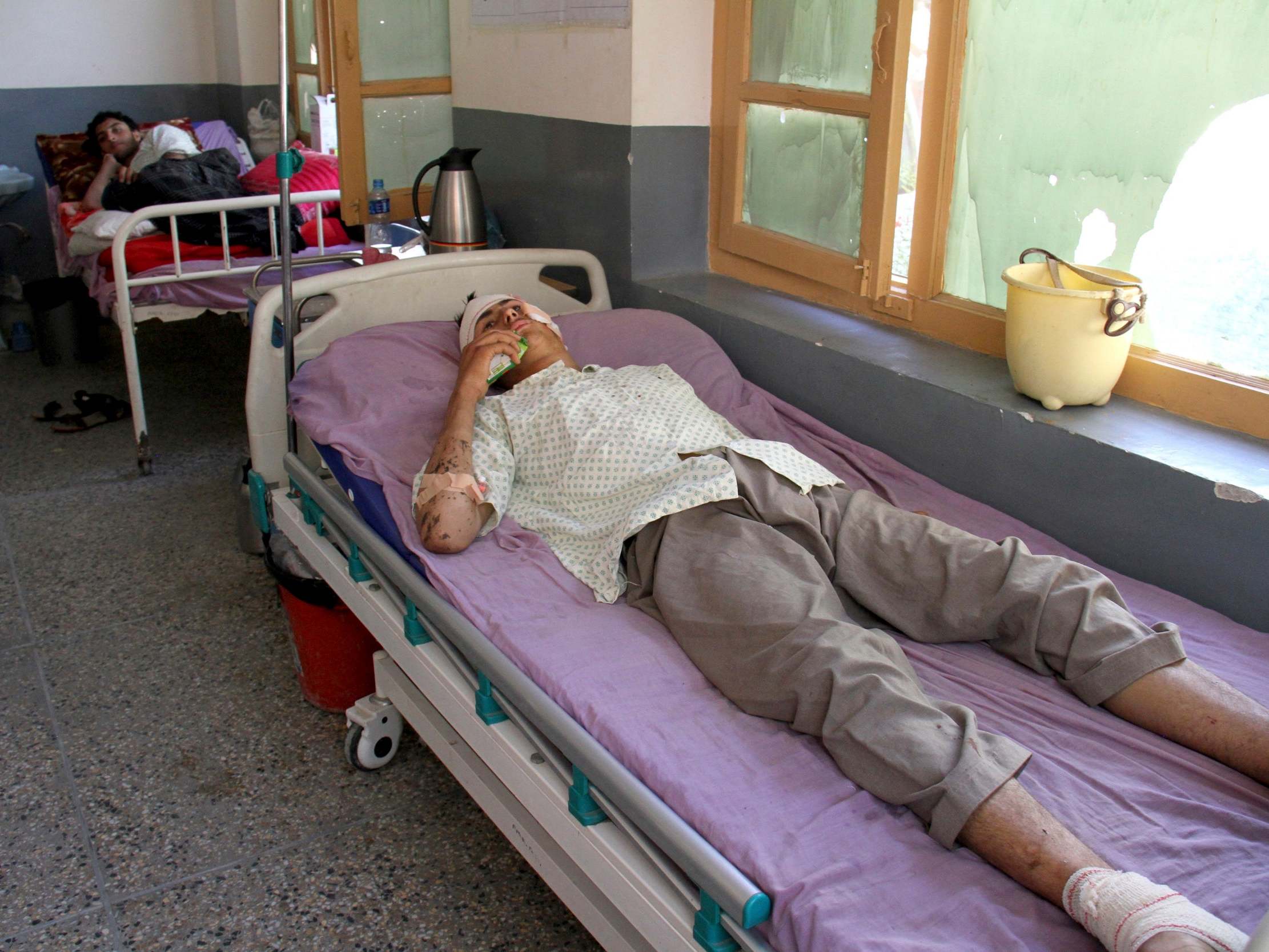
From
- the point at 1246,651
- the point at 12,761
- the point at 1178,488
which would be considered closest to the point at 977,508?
the point at 1178,488

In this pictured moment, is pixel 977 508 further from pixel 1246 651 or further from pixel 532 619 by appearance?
pixel 532 619

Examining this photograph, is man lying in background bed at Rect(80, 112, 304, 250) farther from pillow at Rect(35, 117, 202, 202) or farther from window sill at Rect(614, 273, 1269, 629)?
window sill at Rect(614, 273, 1269, 629)

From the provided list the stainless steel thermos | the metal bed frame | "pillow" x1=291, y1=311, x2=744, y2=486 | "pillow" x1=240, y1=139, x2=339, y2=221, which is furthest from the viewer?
"pillow" x1=240, y1=139, x2=339, y2=221

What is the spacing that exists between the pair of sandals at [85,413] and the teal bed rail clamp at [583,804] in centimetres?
333

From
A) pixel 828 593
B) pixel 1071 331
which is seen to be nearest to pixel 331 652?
pixel 828 593

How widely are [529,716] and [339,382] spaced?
1166 mm

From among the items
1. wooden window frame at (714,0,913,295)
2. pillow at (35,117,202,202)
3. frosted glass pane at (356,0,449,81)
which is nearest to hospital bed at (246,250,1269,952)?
wooden window frame at (714,0,913,295)

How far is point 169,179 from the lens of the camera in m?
4.26

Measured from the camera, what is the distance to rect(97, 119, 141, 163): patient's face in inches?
202

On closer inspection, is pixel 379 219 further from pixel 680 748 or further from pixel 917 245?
pixel 680 748

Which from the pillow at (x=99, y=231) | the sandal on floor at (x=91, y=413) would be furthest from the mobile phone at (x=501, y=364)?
the pillow at (x=99, y=231)

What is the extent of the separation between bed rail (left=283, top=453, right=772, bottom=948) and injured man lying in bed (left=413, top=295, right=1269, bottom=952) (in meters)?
0.14

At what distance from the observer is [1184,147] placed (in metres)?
1.94

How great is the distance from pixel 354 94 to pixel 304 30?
235 centimetres
